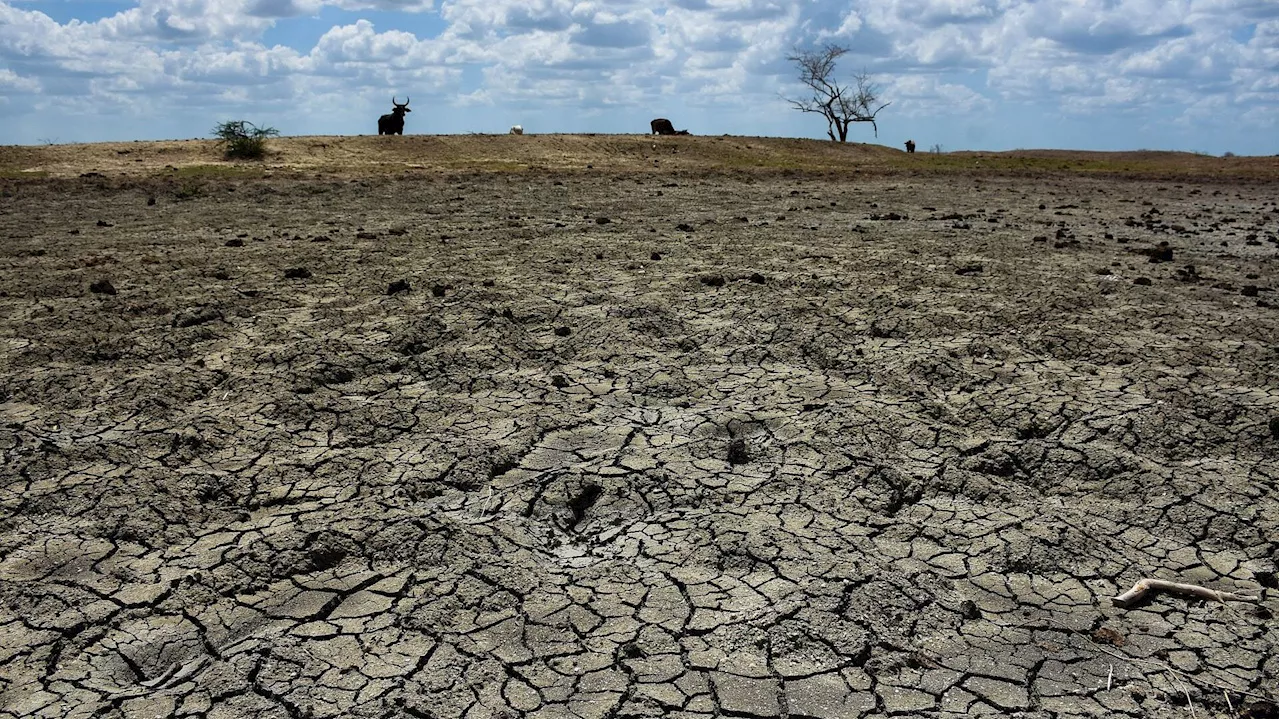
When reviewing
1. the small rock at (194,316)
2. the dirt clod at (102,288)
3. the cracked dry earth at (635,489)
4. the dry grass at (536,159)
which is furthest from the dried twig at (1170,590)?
the dry grass at (536,159)

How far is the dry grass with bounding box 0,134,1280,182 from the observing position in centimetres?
1983

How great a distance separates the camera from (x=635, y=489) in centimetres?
406

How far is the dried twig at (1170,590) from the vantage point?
329cm

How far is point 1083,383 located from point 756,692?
3.12 m

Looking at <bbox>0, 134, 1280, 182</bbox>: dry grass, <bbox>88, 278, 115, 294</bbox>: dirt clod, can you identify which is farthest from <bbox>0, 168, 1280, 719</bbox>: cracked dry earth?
<bbox>0, 134, 1280, 182</bbox>: dry grass

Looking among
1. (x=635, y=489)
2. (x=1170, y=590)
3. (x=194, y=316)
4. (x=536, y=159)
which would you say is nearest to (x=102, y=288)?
(x=194, y=316)

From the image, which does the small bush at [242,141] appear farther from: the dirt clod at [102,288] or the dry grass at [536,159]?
the dirt clod at [102,288]

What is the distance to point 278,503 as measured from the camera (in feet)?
13.1

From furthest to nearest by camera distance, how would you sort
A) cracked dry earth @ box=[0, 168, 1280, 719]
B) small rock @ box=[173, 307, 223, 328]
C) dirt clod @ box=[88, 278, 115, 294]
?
dirt clod @ box=[88, 278, 115, 294], small rock @ box=[173, 307, 223, 328], cracked dry earth @ box=[0, 168, 1280, 719]

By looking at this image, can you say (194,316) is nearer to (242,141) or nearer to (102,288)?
(102,288)

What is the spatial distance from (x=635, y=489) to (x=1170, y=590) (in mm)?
2000

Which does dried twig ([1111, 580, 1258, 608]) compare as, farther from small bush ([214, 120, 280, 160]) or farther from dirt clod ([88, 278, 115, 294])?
small bush ([214, 120, 280, 160])

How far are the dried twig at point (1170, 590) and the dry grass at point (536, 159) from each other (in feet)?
57.7

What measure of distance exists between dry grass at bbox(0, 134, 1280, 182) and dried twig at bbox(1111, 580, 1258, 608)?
17572mm
